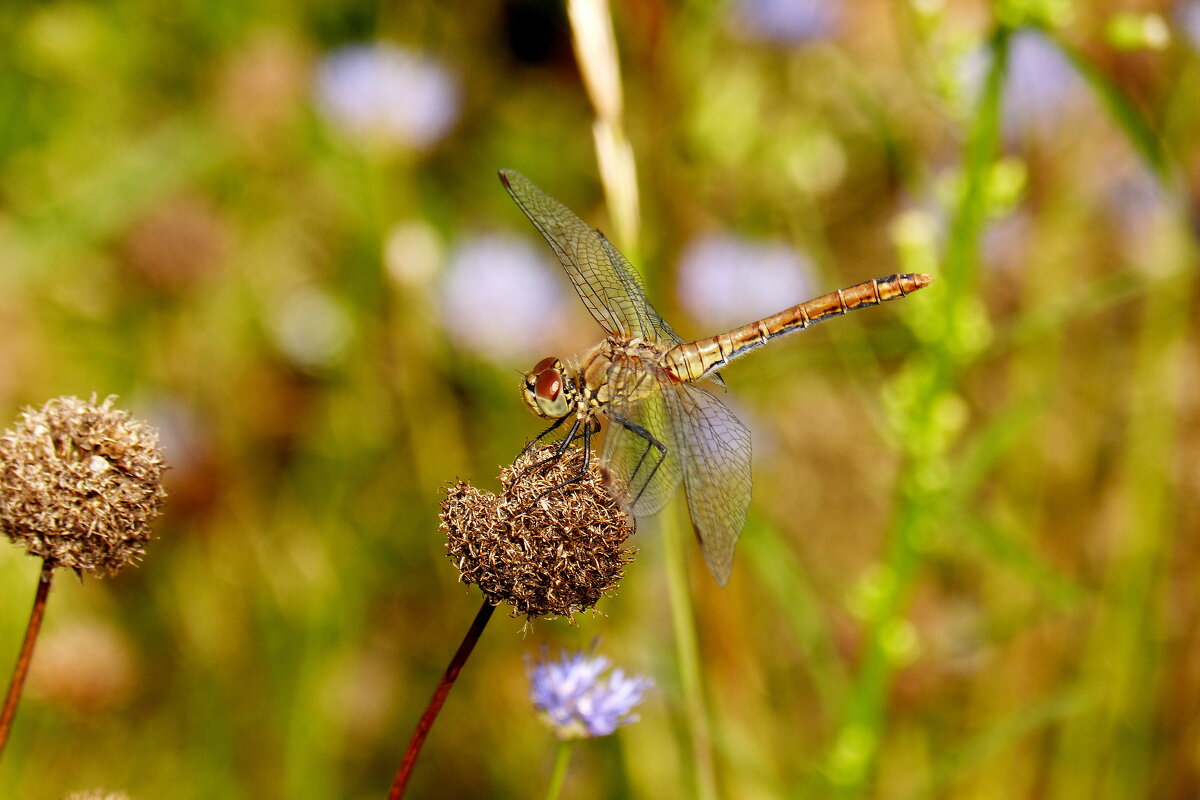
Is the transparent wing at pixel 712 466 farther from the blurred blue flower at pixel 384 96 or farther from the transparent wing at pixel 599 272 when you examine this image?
the blurred blue flower at pixel 384 96

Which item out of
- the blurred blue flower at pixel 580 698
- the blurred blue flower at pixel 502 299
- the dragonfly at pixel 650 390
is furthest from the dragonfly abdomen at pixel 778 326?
the blurred blue flower at pixel 502 299

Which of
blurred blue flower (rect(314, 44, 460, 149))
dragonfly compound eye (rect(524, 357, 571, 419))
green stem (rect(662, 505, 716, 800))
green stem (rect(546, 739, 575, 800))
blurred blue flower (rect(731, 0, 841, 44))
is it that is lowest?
green stem (rect(546, 739, 575, 800))

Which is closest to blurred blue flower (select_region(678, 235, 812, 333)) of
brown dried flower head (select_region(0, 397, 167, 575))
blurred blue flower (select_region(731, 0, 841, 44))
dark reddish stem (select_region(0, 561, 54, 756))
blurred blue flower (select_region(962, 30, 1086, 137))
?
blurred blue flower (select_region(731, 0, 841, 44))

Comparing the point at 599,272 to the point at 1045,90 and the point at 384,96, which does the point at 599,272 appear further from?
the point at 1045,90

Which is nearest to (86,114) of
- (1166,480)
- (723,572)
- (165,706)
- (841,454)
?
(165,706)

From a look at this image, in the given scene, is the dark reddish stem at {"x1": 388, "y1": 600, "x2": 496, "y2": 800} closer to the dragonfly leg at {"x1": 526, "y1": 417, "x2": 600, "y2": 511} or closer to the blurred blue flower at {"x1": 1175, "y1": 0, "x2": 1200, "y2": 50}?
the dragonfly leg at {"x1": 526, "y1": 417, "x2": 600, "y2": 511}

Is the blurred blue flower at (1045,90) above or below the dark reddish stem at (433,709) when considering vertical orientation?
above
